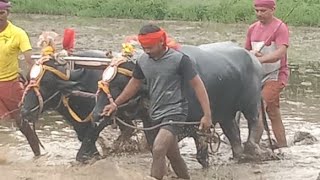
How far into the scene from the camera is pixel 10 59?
8398mm

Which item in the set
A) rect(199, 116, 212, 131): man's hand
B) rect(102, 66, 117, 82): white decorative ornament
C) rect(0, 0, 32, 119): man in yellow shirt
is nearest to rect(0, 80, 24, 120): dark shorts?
rect(0, 0, 32, 119): man in yellow shirt

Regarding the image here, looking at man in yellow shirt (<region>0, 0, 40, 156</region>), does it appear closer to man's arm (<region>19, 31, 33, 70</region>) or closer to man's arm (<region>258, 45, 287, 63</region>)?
man's arm (<region>19, 31, 33, 70</region>)

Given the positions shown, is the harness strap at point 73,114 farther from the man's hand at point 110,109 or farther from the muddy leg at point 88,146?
the man's hand at point 110,109

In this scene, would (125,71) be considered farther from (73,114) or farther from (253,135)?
(253,135)

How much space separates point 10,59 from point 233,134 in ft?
8.12

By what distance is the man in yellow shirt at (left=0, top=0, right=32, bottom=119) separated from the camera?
27.2 ft

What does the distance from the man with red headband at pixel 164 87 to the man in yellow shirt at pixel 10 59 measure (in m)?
1.66

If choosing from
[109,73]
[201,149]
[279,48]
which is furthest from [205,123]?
[279,48]

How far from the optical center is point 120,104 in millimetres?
7500

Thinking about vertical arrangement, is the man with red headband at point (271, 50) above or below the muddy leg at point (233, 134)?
above

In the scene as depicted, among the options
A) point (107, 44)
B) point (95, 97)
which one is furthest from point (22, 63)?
point (95, 97)

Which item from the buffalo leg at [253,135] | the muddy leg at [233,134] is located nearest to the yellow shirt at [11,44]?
the muddy leg at [233,134]

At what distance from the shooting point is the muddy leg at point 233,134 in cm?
882

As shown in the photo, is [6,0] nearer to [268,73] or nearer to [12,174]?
[12,174]
